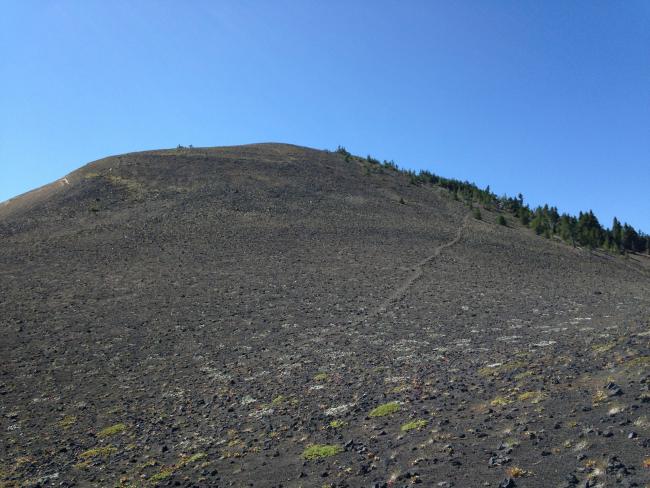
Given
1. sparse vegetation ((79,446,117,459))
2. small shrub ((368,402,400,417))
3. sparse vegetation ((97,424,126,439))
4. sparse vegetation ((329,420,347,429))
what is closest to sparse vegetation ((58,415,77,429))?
sparse vegetation ((97,424,126,439))

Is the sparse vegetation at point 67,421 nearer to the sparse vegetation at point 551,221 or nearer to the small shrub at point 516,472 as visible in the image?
the small shrub at point 516,472

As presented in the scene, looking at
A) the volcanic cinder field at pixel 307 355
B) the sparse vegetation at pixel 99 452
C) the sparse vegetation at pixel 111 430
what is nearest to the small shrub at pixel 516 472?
the volcanic cinder field at pixel 307 355

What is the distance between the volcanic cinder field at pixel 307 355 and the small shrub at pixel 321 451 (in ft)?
0.20

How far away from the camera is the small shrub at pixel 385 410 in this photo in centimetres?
1357

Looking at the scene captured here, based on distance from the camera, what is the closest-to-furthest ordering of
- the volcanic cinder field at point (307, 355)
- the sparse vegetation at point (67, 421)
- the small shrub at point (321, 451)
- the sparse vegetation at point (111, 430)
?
1. the volcanic cinder field at point (307, 355)
2. the small shrub at point (321, 451)
3. the sparse vegetation at point (111, 430)
4. the sparse vegetation at point (67, 421)

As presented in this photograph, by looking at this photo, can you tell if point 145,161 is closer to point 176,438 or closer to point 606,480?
point 176,438

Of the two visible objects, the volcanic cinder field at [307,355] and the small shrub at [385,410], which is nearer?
the volcanic cinder field at [307,355]

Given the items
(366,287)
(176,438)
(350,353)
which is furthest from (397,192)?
(176,438)

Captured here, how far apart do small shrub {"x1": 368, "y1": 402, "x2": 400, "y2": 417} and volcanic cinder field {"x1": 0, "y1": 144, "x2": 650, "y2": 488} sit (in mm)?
60

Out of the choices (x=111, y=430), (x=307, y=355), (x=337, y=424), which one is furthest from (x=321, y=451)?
(x=307, y=355)

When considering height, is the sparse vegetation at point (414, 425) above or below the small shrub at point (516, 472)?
above

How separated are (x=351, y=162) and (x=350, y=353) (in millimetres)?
76315

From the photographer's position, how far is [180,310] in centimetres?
2967

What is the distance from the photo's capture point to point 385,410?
13.7m
